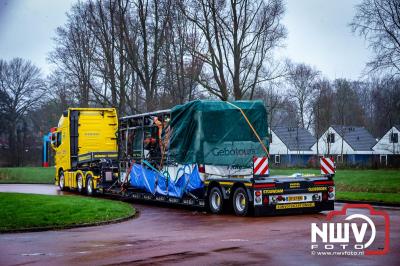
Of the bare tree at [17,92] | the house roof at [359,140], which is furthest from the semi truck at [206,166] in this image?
the house roof at [359,140]

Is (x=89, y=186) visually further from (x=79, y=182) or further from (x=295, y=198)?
(x=295, y=198)

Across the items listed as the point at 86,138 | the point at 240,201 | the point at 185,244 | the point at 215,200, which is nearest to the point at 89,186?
the point at 86,138

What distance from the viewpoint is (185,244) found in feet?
41.2

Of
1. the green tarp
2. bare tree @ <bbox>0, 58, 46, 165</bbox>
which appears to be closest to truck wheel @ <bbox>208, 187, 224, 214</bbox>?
the green tarp

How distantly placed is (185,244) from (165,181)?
10.3 m

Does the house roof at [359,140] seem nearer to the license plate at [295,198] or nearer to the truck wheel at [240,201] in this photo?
the license plate at [295,198]

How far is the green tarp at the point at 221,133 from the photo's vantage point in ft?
68.7

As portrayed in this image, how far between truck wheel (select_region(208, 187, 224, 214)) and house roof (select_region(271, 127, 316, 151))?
7443cm

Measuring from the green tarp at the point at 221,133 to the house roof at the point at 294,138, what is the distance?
72.6 metres


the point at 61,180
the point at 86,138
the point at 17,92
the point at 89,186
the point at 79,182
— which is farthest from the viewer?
the point at 17,92

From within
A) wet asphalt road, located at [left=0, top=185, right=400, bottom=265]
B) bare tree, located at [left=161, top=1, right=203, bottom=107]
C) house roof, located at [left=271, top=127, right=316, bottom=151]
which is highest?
bare tree, located at [left=161, top=1, right=203, bottom=107]

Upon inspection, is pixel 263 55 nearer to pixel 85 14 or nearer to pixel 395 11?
pixel 395 11

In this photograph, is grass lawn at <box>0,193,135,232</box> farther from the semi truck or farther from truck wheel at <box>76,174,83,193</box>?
truck wheel at <box>76,174,83,193</box>

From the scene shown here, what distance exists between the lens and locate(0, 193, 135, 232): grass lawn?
1684 cm
